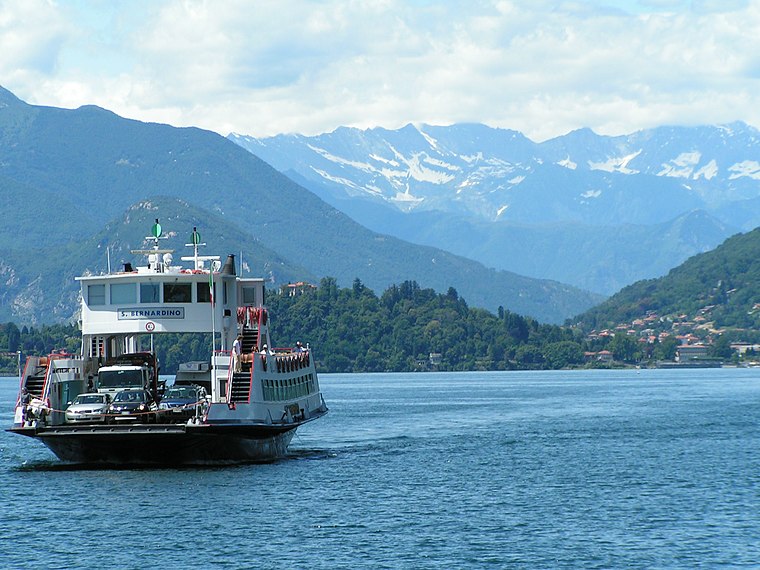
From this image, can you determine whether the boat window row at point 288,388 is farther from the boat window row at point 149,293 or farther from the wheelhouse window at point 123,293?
the wheelhouse window at point 123,293

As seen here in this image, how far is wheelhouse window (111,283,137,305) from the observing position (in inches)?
2963

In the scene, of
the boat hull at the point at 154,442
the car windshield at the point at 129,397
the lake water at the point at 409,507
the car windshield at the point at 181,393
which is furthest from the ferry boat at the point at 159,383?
the lake water at the point at 409,507

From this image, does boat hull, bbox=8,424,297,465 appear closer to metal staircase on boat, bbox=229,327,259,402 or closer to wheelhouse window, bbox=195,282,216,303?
metal staircase on boat, bbox=229,327,259,402

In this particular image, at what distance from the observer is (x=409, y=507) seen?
205ft

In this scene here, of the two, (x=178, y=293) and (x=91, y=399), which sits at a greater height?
(x=178, y=293)

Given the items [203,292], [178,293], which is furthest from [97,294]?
[203,292]

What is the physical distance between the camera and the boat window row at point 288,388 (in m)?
75.6

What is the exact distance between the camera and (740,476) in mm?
74188

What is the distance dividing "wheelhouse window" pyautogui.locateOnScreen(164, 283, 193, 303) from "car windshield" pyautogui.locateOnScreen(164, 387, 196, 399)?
14.4 ft

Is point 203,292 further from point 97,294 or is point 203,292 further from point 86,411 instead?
point 86,411

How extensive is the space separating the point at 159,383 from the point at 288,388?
23.3 ft

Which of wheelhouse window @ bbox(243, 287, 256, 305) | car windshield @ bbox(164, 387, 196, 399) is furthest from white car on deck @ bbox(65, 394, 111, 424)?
wheelhouse window @ bbox(243, 287, 256, 305)

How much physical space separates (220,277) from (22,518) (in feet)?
65.0

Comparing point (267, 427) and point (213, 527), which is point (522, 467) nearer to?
point (267, 427)
